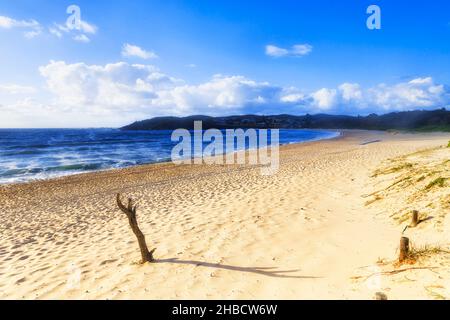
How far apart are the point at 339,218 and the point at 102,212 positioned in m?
8.13

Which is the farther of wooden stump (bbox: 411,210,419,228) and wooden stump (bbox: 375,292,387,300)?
wooden stump (bbox: 411,210,419,228)

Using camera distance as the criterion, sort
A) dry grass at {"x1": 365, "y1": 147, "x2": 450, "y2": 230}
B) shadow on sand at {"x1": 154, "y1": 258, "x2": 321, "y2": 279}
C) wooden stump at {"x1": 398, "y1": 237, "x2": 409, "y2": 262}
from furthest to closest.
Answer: dry grass at {"x1": 365, "y1": 147, "x2": 450, "y2": 230} → shadow on sand at {"x1": 154, "y1": 258, "x2": 321, "y2": 279} → wooden stump at {"x1": 398, "y1": 237, "x2": 409, "y2": 262}

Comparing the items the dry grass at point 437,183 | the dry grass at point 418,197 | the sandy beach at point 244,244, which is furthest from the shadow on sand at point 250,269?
the dry grass at point 437,183

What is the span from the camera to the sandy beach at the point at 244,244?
4.58 m

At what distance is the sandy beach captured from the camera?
458cm

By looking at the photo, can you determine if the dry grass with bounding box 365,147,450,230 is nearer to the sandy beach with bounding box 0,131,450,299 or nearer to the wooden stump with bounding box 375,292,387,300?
the sandy beach with bounding box 0,131,450,299

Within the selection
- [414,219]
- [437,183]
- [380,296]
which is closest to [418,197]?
[437,183]

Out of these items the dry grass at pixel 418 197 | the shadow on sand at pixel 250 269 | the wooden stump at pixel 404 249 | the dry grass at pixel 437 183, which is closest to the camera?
the wooden stump at pixel 404 249

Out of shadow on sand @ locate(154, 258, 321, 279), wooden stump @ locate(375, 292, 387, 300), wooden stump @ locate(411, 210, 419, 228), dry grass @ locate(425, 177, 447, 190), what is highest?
dry grass @ locate(425, 177, 447, 190)

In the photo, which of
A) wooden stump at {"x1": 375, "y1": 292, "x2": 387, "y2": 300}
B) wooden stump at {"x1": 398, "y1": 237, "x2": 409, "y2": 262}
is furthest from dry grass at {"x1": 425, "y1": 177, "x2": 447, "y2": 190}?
wooden stump at {"x1": 375, "y1": 292, "x2": 387, "y2": 300}

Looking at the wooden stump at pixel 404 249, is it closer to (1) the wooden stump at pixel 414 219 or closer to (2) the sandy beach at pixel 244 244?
(2) the sandy beach at pixel 244 244

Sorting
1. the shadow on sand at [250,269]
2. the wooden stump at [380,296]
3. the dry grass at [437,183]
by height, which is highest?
the dry grass at [437,183]

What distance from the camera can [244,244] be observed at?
263 inches
